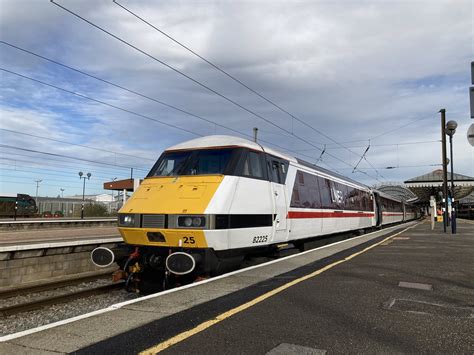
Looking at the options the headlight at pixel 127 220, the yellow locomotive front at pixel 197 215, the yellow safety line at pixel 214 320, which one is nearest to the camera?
the yellow safety line at pixel 214 320

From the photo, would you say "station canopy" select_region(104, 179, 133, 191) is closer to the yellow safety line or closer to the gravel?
the gravel

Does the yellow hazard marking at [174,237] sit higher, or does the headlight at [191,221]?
the headlight at [191,221]

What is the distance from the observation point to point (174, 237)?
7.40 m

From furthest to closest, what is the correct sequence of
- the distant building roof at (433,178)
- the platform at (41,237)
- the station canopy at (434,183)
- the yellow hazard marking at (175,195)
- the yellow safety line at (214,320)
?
the distant building roof at (433,178)
the station canopy at (434,183)
the platform at (41,237)
the yellow hazard marking at (175,195)
the yellow safety line at (214,320)

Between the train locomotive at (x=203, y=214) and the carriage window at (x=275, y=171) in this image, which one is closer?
the train locomotive at (x=203, y=214)

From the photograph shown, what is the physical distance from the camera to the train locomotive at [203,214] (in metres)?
7.28

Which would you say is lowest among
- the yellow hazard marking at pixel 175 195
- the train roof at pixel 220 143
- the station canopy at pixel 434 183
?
the yellow hazard marking at pixel 175 195

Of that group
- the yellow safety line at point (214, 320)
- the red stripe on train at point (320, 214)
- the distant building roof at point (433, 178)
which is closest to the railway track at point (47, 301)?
the red stripe on train at point (320, 214)

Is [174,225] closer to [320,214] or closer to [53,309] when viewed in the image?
[53,309]

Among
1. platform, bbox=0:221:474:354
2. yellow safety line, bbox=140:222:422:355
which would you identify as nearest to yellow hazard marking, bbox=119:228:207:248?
platform, bbox=0:221:474:354

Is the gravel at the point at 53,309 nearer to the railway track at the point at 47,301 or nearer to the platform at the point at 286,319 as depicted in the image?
the railway track at the point at 47,301

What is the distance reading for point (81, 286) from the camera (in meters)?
10.6

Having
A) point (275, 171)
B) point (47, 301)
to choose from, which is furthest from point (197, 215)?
point (47, 301)

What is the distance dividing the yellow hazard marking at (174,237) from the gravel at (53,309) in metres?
1.70
